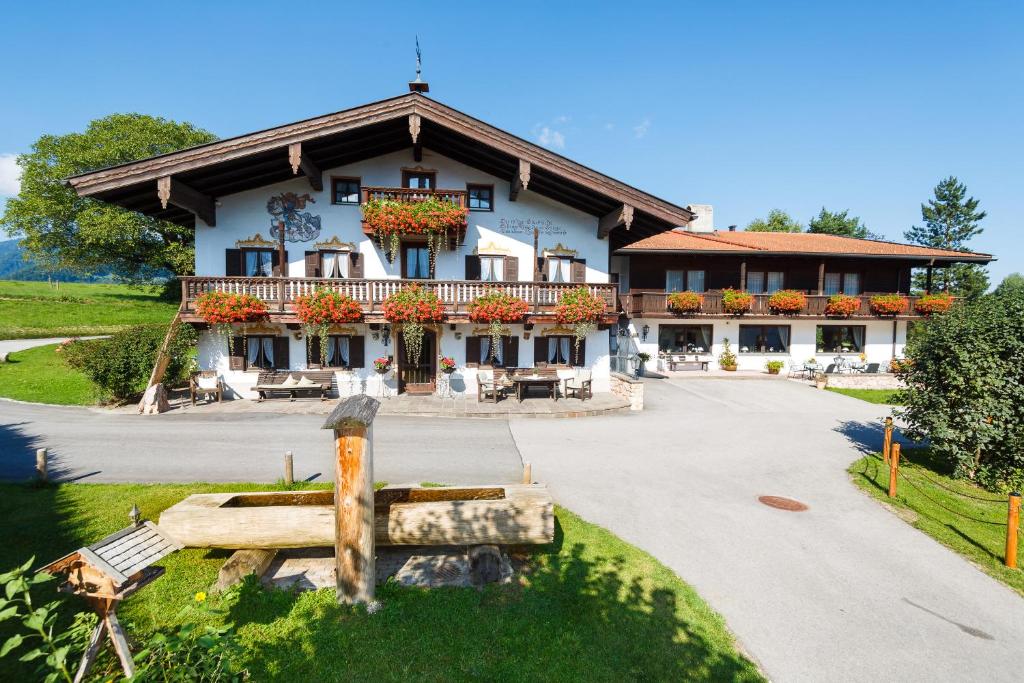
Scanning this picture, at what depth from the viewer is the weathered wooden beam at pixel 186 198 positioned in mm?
14617

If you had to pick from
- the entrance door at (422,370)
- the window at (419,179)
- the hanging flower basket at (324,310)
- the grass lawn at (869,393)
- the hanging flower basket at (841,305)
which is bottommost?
the grass lawn at (869,393)

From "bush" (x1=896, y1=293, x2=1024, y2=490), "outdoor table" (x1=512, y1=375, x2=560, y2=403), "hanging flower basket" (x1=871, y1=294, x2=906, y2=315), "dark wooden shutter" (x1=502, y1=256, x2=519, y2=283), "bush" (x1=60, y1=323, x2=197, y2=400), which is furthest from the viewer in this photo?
"hanging flower basket" (x1=871, y1=294, x2=906, y2=315)

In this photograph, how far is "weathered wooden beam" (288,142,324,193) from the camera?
1530cm

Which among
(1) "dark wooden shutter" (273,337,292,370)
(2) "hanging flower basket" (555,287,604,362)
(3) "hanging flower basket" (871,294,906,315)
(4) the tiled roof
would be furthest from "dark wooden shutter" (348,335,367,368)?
(3) "hanging flower basket" (871,294,906,315)

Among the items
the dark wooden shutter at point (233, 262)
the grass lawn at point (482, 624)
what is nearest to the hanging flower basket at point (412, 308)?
the dark wooden shutter at point (233, 262)

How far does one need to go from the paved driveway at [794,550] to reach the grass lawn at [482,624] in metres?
0.66

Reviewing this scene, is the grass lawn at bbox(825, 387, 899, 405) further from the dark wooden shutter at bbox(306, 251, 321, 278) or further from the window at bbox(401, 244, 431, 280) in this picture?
the dark wooden shutter at bbox(306, 251, 321, 278)

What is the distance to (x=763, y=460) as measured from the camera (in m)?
10.8

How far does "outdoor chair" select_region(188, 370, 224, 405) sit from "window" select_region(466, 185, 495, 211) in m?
11.4

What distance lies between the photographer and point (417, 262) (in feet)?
59.2

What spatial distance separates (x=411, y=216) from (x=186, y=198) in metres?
7.62

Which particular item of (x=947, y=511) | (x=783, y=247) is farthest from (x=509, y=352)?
(x=783, y=247)

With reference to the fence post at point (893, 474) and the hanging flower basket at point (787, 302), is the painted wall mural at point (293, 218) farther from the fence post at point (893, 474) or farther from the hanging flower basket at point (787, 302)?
the hanging flower basket at point (787, 302)

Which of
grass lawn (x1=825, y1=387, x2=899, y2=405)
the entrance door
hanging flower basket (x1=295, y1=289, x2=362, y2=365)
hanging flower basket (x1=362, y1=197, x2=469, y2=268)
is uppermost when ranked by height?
hanging flower basket (x1=362, y1=197, x2=469, y2=268)
